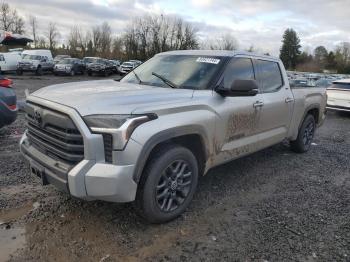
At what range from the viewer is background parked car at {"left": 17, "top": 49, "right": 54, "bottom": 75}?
2845 centimetres

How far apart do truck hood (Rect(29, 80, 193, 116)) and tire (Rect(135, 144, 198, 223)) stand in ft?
1.62

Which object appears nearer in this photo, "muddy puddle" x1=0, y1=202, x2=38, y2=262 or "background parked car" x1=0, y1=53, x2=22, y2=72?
"muddy puddle" x1=0, y1=202, x2=38, y2=262

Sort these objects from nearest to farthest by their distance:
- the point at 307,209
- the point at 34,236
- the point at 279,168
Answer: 1. the point at 34,236
2. the point at 307,209
3. the point at 279,168

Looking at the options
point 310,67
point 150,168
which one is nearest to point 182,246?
point 150,168

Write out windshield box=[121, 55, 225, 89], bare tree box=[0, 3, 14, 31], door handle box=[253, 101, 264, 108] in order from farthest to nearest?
bare tree box=[0, 3, 14, 31] → door handle box=[253, 101, 264, 108] → windshield box=[121, 55, 225, 89]

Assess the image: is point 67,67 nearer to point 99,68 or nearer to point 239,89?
point 99,68

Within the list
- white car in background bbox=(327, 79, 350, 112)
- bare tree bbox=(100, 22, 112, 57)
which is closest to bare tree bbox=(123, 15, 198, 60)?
bare tree bbox=(100, 22, 112, 57)

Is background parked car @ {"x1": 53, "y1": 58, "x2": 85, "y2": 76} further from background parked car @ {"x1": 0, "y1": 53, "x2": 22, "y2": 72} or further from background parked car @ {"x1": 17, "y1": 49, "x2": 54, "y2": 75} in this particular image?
background parked car @ {"x1": 0, "y1": 53, "x2": 22, "y2": 72}

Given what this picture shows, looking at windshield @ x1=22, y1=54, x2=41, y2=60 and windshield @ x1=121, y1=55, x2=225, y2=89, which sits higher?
windshield @ x1=121, y1=55, x2=225, y2=89

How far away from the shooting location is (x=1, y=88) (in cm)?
611

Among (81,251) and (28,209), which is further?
(28,209)

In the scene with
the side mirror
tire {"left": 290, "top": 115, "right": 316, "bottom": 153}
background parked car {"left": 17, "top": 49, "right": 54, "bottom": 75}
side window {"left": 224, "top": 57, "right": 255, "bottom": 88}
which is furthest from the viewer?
background parked car {"left": 17, "top": 49, "right": 54, "bottom": 75}

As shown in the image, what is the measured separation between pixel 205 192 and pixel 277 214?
0.94 metres

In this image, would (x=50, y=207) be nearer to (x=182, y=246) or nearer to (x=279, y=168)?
(x=182, y=246)
